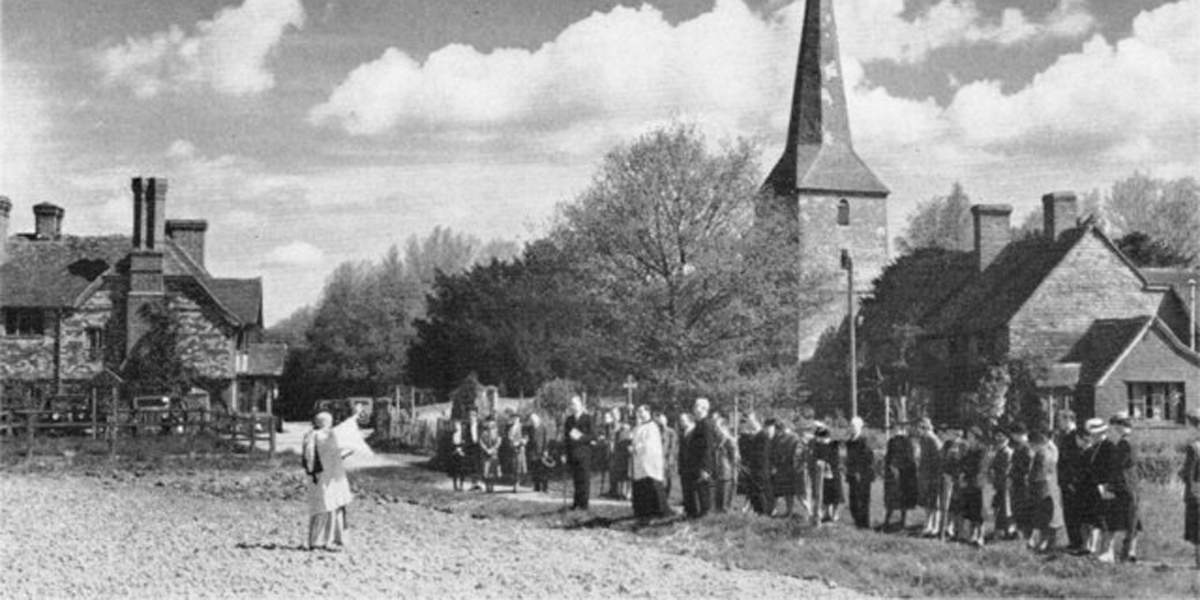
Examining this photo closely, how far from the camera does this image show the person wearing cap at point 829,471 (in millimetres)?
16922

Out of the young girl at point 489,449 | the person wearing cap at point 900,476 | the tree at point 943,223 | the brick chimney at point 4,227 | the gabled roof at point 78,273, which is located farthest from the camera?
the tree at point 943,223

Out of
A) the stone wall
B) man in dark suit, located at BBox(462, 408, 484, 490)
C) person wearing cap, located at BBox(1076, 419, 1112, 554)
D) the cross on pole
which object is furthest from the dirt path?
the stone wall

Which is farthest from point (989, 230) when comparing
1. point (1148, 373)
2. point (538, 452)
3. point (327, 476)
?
point (327, 476)

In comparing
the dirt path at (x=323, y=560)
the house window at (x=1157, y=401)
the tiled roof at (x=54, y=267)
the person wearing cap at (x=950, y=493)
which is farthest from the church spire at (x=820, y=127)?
the person wearing cap at (x=950, y=493)

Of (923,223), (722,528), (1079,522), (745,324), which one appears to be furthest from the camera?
(923,223)

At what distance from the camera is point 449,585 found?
1200 cm

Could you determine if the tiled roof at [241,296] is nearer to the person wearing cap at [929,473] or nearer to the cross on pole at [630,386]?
the cross on pole at [630,386]

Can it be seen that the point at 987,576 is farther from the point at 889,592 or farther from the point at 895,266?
the point at 895,266

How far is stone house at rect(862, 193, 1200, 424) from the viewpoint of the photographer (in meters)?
35.0

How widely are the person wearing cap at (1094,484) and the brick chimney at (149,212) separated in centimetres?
3640

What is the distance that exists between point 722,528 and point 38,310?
118 ft

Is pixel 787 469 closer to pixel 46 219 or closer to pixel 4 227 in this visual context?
pixel 4 227

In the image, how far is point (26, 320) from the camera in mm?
43781

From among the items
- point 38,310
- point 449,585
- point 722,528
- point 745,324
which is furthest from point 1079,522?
point 38,310
